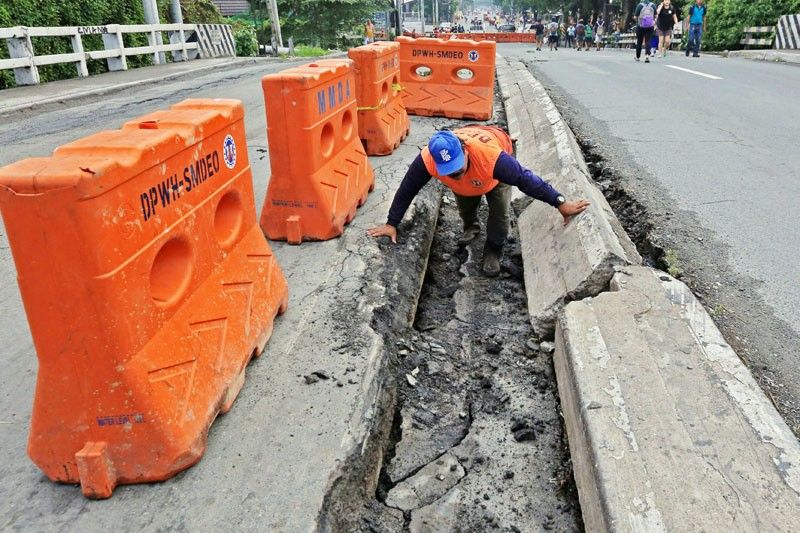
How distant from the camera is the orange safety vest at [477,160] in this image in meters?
4.21

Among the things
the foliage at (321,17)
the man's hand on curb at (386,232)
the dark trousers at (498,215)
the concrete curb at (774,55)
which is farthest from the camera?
the foliage at (321,17)

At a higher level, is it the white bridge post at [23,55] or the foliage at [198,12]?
the foliage at [198,12]

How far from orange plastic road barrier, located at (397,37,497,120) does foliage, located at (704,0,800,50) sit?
18388 mm

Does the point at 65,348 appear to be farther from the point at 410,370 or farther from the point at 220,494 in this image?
the point at 410,370

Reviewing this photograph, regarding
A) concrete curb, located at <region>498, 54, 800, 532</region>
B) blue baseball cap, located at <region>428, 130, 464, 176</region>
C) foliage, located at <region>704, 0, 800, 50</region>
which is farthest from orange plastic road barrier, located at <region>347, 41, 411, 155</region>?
foliage, located at <region>704, 0, 800, 50</region>

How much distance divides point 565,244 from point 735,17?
79.8 ft

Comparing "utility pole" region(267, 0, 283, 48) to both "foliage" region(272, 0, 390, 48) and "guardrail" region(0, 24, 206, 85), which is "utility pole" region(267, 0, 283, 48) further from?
"foliage" region(272, 0, 390, 48)

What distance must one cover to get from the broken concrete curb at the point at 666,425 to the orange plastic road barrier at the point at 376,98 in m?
4.14

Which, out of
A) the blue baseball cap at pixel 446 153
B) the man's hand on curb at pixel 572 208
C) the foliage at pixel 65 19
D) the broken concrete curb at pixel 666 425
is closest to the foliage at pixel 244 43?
the foliage at pixel 65 19

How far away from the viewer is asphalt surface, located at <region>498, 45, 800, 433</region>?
357 cm

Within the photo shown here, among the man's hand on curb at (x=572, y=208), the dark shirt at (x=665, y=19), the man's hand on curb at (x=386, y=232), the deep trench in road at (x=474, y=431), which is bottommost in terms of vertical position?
the deep trench in road at (x=474, y=431)

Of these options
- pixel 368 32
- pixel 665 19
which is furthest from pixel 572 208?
pixel 368 32

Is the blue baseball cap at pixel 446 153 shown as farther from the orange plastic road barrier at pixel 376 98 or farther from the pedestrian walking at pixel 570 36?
the pedestrian walking at pixel 570 36

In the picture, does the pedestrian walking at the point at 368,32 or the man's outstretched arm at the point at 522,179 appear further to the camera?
the pedestrian walking at the point at 368,32
